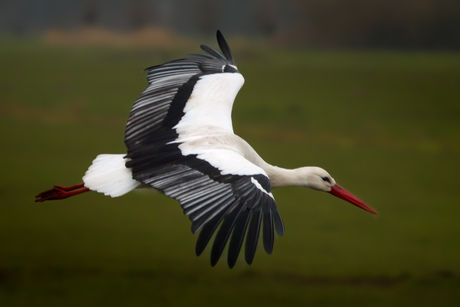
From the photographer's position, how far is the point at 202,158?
3846 millimetres

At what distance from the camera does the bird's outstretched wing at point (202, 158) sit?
3402 millimetres

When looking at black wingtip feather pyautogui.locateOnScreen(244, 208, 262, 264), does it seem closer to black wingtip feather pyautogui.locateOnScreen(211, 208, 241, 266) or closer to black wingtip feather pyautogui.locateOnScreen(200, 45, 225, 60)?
black wingtip feather pyautogui.locateOnScreen(211, 208, 241, 266)

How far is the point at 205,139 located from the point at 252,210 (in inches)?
27.9

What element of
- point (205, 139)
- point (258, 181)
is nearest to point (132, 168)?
point (205, 139)

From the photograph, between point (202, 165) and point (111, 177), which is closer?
point (202, 165)

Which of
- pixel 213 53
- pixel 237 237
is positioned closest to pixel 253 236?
pixel 237 237

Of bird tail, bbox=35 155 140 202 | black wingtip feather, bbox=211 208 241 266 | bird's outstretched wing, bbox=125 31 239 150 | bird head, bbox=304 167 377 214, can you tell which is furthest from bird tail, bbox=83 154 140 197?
bird head, bbox=304 167 377 214

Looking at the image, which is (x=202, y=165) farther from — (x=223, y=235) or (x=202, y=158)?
(x=223, y=235)

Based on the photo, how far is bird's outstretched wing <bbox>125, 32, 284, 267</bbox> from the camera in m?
3.40

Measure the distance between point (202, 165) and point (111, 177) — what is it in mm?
544

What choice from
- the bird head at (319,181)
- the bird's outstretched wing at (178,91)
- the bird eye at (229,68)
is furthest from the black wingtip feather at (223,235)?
the bird eye at (229,68)

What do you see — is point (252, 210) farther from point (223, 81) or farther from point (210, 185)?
point (223, 81)

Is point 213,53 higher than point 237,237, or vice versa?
point 213,53

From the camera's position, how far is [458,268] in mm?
9031
